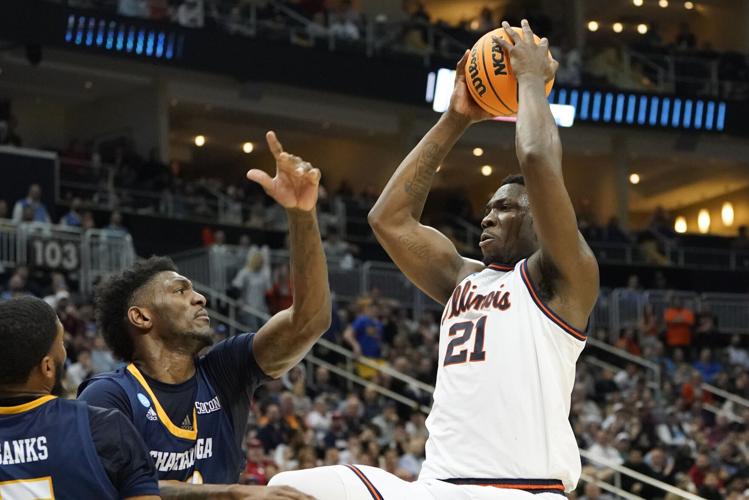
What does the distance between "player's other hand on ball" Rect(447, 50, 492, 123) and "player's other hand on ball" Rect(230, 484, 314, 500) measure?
2143 mm

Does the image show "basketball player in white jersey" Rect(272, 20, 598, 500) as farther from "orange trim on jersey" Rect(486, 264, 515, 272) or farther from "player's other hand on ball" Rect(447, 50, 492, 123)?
"player's other hand on ball" Rect(447, 50, 492, 123)

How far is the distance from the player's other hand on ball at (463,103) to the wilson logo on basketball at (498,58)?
334 millimetres

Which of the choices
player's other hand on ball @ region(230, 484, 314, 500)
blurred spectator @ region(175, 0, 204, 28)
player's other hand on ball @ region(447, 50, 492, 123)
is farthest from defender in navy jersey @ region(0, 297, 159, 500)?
blurred spectator @ region(175, 0, 204, 28)

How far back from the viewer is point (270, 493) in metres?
4.53

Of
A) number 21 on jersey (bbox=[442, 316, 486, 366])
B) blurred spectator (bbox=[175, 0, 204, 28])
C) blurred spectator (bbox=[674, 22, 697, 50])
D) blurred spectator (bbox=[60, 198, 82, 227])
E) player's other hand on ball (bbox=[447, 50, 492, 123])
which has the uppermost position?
blurred spectator (bbox=[674, 22, 697, 50])

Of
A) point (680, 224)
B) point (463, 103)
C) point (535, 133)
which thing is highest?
point (463, 103)

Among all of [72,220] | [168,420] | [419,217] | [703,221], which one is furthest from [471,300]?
[703,221]

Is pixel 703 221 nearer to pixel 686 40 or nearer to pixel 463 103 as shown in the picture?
pixel 686 40

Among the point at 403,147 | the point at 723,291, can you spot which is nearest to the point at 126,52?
the point at 403,147

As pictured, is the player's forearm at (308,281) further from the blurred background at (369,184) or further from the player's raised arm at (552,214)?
the blurred background at (369,184)

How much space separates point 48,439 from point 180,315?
4.50 feet

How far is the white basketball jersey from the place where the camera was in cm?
509

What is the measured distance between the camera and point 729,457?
18.4 meters

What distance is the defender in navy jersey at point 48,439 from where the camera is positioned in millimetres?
4336
